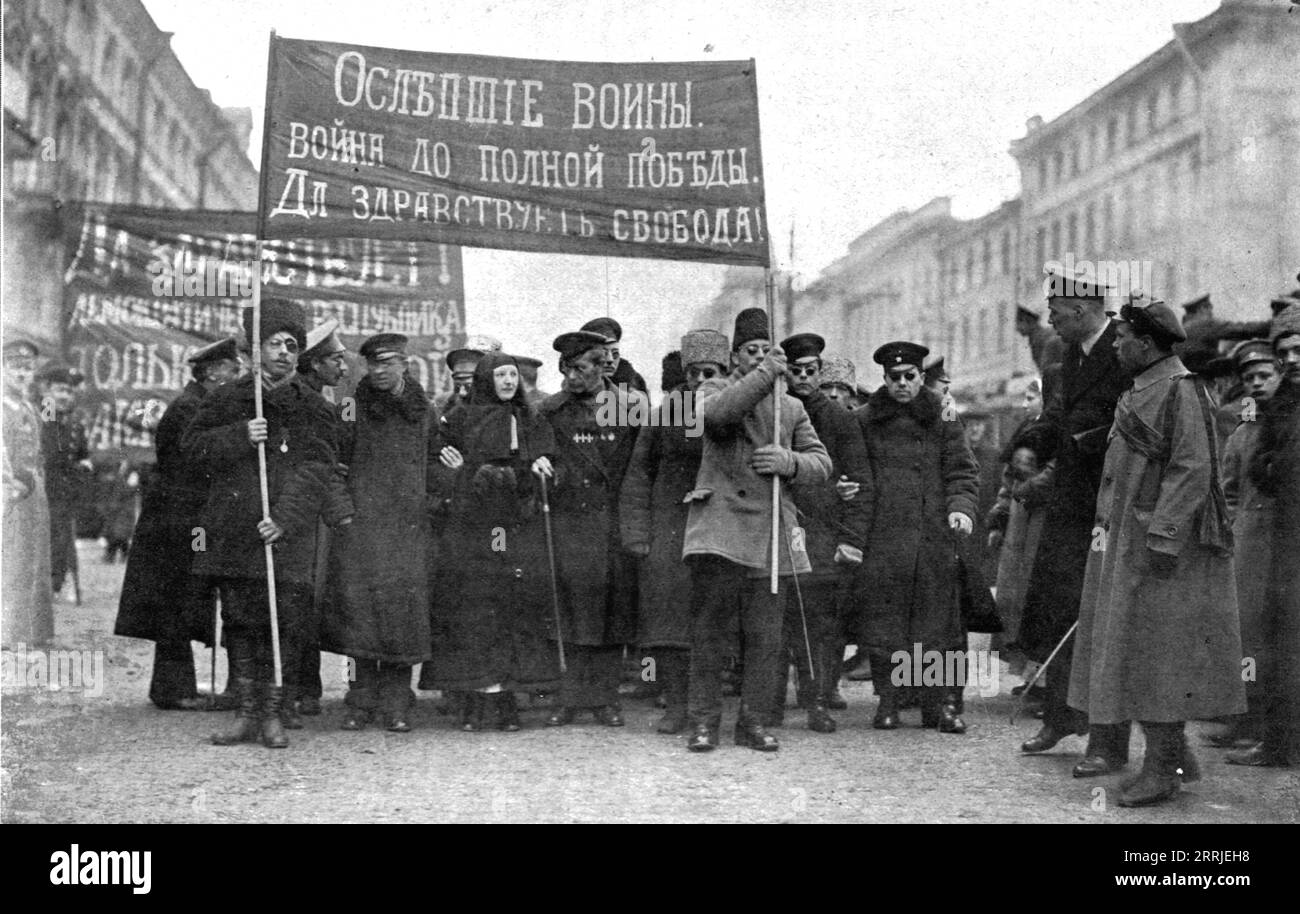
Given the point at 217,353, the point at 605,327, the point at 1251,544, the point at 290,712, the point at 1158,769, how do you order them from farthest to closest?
1. the point at 605,327
2. the point at 217,353
3. the point at 290,712
4. the point at 1251,544
5. the point at 1158,769

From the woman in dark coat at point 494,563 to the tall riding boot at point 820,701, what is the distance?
1.35 m

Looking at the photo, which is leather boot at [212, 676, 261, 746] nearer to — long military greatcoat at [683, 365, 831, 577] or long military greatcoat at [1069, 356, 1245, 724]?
long military greatcoat at [683, 365, 831, 577]

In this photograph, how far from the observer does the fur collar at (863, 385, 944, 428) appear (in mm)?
7352

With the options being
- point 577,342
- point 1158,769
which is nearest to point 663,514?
point 577,342

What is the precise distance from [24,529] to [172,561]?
156 cm

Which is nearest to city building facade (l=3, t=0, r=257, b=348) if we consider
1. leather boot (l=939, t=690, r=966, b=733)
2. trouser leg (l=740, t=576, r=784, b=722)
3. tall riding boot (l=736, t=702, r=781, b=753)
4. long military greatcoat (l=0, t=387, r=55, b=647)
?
long military greatcoat (l=0, t=387, r=55, b=647)

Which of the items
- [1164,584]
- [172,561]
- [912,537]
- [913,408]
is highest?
[913,408]

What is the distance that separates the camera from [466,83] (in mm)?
6562

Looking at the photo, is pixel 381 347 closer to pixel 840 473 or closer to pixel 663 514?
pixel 663 514

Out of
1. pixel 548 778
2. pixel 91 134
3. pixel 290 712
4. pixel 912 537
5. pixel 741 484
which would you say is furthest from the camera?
pixel 91 134

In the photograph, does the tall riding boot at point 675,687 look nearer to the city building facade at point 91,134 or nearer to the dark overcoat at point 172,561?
the dark overcoat at point 172,561

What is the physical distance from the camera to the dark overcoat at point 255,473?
638 cm

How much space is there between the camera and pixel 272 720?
636cm
